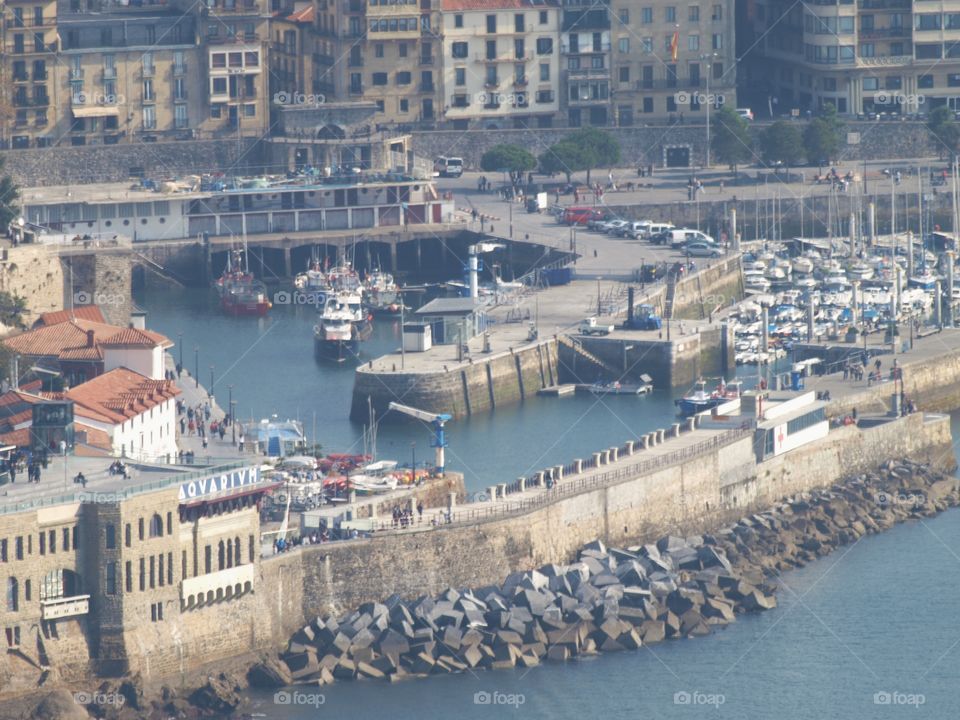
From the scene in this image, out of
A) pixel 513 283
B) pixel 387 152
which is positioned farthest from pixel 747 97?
pixel 513 283

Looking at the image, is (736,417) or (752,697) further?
(736,417)

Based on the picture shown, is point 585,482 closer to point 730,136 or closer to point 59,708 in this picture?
point 59,708

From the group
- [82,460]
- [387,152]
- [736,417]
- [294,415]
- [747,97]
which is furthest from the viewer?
[747,97]

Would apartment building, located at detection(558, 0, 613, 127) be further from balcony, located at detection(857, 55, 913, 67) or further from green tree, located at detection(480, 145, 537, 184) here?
balcony, located at detection(857, 55, 913, 67)

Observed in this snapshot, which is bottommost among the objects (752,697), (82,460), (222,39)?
(752,697)

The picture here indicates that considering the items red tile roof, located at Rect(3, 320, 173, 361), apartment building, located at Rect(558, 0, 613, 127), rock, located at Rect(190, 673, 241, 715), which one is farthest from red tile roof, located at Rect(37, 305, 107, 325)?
apartment building, located at Rect(558, 0, 613, 127)

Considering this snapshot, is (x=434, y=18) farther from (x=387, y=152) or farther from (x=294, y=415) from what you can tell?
(x=294, y=415)

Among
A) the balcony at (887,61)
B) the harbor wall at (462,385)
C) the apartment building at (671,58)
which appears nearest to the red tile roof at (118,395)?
the harbor wall at (462,385)
